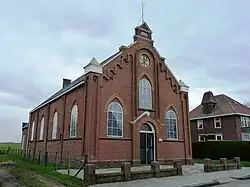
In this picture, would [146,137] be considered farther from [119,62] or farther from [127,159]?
[119,62]

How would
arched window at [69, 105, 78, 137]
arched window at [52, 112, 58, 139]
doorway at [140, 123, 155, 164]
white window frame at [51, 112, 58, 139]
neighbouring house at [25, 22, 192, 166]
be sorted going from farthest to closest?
arched window at [52, 112, 58, 139], white window frame at [51, 112, 58, 139], doorway at [140, 123, 155, 164], arched window at [69, 105, 78, 137], neighbouring house at [25, 22, 192, 166]

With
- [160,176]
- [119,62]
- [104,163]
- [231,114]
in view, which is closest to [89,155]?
[104,163]

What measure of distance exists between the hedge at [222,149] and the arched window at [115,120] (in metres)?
16.3

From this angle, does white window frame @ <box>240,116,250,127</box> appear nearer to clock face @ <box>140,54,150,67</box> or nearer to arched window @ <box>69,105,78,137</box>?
clock face @ <box>140,54,150,67</box>

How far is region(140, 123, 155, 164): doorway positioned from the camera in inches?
792

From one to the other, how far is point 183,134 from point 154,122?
383 cm

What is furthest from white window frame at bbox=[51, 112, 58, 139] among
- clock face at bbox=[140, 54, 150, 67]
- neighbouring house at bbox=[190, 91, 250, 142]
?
neighbouring house at bbox=[190, 91, 250, 142]

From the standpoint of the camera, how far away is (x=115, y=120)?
19016 millimetres

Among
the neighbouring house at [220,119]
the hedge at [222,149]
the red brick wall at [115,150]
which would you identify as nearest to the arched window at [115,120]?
the red brick wall at [115,150]

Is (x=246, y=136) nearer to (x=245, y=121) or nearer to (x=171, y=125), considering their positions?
(x=245, y=121)

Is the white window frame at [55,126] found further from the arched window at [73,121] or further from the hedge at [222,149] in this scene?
the hedge at [222,149]

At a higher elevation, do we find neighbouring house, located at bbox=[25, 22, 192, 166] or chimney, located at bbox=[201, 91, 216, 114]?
chimney, located at bbox=[201, 91, 216, 114]

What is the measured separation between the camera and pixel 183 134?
22.9 metres

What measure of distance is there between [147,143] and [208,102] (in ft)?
74.6
